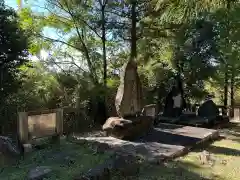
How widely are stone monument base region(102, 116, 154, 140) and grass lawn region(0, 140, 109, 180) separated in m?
1.29

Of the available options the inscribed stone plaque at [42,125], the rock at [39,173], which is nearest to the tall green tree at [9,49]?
the inscribed stone plaque at [42,125]

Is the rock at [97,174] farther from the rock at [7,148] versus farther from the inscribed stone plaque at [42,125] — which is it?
the inscribed stone plaque at [42,125]

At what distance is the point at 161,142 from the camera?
7363mm

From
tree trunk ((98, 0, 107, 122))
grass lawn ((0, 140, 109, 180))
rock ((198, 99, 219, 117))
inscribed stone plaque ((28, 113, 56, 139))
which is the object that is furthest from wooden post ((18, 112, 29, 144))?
rock ((198, 99, 219, 117))

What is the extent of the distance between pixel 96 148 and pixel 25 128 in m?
1.61

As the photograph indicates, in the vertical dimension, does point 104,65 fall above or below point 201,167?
above

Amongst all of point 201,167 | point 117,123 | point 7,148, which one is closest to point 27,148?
point 7,148

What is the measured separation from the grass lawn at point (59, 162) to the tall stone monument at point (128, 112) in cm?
135

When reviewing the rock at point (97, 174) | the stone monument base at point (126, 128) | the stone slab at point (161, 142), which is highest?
the stone monument base at point (126, 128)

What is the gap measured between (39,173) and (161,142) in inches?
135

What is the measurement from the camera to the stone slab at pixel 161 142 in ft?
20.8

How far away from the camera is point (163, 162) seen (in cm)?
597

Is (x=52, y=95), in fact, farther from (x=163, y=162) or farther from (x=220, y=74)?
(x=220, y=74)

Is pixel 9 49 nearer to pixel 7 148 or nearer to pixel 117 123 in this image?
pixel 7 148
